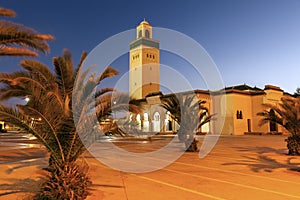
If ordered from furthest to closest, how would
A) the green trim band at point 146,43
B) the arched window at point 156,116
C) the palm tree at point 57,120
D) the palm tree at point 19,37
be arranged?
the green trim band at point 146,43 → the arched window at point 156,116 → the palm tree at point 19,37 → the palm tree at point 57,120

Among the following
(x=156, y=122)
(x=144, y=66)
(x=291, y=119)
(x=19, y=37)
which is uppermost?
(x=144, y=66)

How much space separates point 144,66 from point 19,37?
5499 centimetres

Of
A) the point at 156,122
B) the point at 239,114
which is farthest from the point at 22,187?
the point at 156,122

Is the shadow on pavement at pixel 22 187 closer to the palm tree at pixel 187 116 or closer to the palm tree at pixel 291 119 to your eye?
the palm tree at pixel 187 116

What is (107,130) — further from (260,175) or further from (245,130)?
(245,130)

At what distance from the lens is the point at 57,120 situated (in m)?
5.89

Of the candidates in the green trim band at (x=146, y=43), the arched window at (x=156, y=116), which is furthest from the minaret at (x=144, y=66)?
the arched window at (x=156, y=116)

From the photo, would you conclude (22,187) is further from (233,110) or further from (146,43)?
(146,43)

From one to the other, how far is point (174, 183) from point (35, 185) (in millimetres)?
3666

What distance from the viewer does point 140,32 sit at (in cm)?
6719

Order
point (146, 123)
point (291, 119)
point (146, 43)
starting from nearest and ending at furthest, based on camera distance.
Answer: point (291, 119), point (146, 123), point (146, 43)

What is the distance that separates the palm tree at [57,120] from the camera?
5602 millimetres

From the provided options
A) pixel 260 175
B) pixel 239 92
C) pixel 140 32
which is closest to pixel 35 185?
pixel 260 175

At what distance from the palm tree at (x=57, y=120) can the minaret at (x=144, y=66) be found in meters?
51.1
